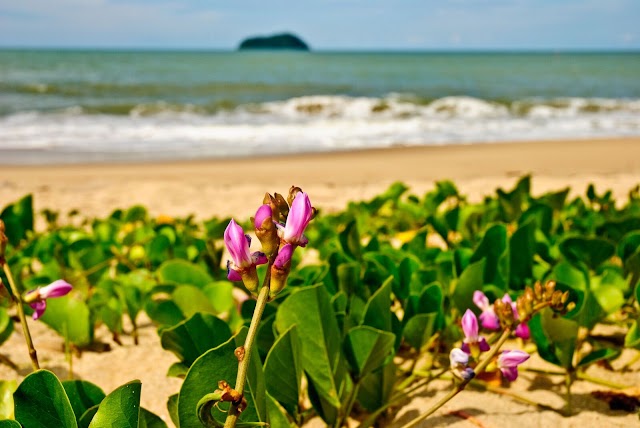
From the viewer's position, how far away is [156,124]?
14.4 m

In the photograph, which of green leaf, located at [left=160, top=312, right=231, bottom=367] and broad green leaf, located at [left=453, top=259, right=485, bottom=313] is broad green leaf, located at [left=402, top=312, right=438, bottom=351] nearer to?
broad green leaf, located at [left=453, top=259, right=485, bottom=313]

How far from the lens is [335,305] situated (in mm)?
1376

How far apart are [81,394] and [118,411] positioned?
0.25 meters

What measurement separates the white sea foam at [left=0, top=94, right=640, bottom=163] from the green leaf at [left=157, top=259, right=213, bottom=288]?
851cm

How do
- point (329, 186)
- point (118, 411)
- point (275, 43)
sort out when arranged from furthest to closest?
point (275, 43) → point (329, 186) → point (118, 411)

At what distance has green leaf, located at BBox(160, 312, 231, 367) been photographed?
1066 mm

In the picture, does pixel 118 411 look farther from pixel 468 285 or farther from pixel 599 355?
pixel 599 355

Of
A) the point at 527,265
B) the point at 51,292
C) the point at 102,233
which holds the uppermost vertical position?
the point at 51,292

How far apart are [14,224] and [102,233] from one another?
38 centimetres

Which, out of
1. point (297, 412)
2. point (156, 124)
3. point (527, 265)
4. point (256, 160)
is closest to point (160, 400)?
point (297, 412)

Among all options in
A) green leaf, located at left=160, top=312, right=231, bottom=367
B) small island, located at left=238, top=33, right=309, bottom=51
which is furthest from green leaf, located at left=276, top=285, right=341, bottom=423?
small island, located at left=238, top=33, right=309, bottom=51

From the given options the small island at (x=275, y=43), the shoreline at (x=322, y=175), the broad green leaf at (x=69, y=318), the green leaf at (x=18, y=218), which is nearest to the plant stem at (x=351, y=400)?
the broad green leaf at (x=69, y=318)

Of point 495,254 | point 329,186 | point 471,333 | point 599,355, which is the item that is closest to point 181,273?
point 495,254

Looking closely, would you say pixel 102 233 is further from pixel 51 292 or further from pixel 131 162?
pixel 131 162
